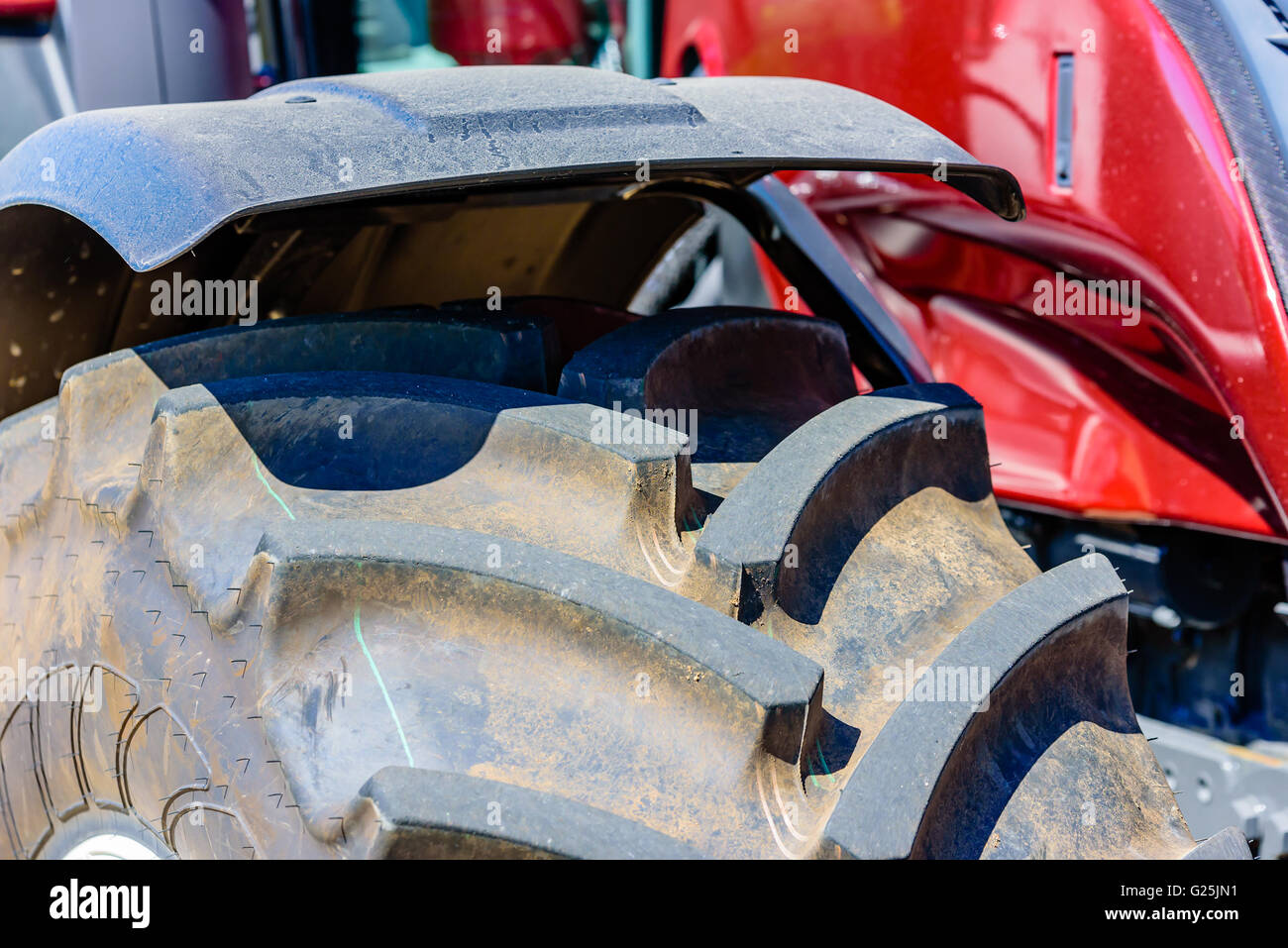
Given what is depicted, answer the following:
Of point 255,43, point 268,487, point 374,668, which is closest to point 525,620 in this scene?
point 374,668

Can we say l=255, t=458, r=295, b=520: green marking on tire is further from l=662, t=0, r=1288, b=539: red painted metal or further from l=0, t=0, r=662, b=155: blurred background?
l=662, t=0, r=1288, b=539: red painted metal

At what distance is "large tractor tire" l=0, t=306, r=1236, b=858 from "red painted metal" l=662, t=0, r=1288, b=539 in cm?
27

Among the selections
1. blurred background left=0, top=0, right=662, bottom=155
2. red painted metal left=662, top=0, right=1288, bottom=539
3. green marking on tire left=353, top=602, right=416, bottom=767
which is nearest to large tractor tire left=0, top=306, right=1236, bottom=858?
green marking on tire left=353, top=602, right=416, bottom=767

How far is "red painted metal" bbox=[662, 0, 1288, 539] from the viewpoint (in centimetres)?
118

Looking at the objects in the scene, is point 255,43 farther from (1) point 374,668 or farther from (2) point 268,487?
(1) point 374,668

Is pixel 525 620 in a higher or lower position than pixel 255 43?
lower

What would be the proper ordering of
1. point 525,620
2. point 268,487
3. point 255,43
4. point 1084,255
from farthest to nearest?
point 255,43, point 1084,255, point 268,487, point 525,620

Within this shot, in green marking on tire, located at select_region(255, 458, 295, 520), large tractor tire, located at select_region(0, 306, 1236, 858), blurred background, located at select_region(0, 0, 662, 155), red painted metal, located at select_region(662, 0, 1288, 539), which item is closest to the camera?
large tractor tire, located at select_region(0, 306, 1236, 858)

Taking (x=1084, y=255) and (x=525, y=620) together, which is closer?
(x=525, y=620)

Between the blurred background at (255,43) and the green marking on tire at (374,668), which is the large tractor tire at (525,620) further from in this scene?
the blurred background at (255,43)

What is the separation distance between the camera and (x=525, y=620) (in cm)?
84

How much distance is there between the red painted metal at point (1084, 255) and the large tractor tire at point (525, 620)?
0.87 ft

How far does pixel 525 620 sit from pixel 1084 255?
2.67 feet

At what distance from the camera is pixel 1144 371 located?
1334mm
